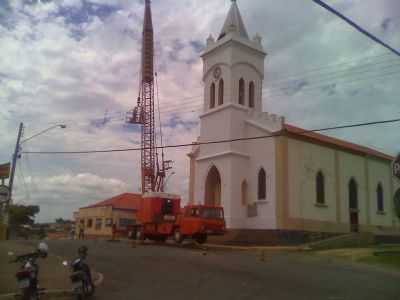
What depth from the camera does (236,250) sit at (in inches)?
1032

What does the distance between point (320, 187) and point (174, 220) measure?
11723 millimetres

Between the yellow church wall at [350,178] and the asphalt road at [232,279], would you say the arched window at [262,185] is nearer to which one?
the yellow church wall at [350,178]

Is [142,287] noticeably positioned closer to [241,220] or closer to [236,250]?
[236,250]

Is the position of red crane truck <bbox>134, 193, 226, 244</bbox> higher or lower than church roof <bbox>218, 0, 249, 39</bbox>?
lower

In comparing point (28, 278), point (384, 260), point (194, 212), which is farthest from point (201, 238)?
point (28, 278)

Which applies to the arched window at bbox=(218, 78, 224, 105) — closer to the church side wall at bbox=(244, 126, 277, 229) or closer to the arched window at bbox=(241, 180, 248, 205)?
the church side wall at bbox=(244, 126, 277, 229)

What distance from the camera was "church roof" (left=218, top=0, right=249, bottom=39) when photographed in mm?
36281

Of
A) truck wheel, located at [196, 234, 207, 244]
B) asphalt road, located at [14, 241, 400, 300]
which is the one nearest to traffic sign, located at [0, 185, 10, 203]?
asphalt road, located at [14, 241, 400, 300]

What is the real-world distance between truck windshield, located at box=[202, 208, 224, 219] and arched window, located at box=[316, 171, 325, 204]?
9.49 metres

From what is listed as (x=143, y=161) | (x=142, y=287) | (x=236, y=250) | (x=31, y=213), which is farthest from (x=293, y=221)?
(x=31, y=213)

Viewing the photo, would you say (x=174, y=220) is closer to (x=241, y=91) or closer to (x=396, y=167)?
(x=241, y=91)

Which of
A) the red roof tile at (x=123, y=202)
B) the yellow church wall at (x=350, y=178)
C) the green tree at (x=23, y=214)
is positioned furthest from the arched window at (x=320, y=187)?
the green tree at (x=23, y=214)

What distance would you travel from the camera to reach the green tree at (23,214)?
7119cm

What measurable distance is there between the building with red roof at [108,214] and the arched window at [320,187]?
1070 inches
